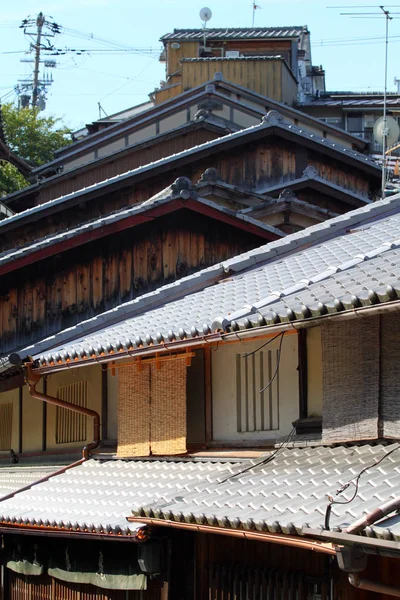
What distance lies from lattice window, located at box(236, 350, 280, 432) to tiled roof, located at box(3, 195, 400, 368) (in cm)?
76

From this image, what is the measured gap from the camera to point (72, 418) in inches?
677

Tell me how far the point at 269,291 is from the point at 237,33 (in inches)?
1267

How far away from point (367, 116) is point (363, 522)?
36.9m

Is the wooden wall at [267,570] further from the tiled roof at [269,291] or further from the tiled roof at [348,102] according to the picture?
the tiled roof at [348,102]

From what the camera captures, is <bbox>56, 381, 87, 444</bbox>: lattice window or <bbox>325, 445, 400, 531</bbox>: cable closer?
<bbox>325, 445, 400, 531</bbox>: cable

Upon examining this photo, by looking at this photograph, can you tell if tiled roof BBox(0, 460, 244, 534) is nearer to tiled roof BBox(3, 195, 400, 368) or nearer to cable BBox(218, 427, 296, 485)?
cable BBox(218, 427, 296, 485)

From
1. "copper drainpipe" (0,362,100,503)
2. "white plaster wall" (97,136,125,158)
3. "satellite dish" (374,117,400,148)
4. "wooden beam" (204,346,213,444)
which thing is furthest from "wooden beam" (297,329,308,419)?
"white plaster wall" (97,136,125,158)

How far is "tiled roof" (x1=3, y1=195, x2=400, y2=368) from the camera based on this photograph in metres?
10.4

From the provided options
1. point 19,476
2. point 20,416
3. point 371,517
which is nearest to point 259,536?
point 371,517

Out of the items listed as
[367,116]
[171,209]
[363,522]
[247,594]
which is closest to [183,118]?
[171,209]

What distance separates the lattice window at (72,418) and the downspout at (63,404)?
2.96ft

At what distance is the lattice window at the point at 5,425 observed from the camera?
20.5 meters

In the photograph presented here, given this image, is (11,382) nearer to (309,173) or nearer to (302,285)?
(302,285)

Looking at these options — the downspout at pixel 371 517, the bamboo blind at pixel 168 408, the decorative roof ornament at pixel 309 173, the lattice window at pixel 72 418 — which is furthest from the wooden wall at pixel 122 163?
the downspout at pixel 371 517
